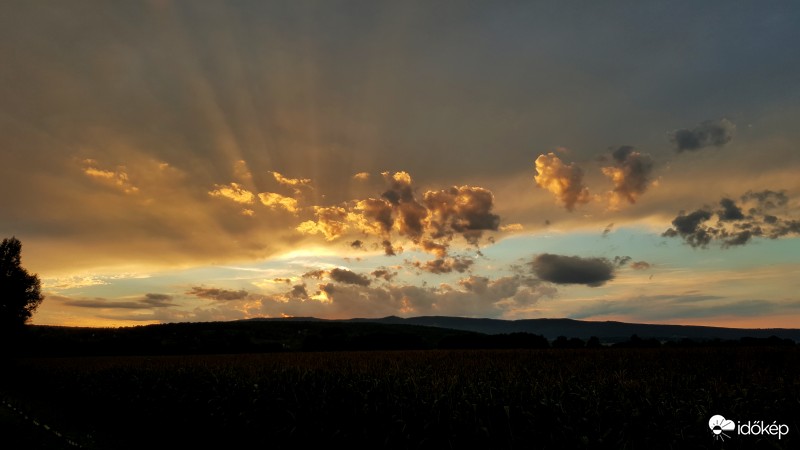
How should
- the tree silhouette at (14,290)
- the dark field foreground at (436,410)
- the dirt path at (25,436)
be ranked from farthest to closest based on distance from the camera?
the tree silhouette at (14,290), the dirt path at (25,436), the dark field foreground at (436,410)

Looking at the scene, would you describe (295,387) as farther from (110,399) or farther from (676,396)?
(110,399)

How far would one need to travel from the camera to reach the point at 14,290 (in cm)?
6975

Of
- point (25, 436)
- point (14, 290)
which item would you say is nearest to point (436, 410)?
point (25, 436)

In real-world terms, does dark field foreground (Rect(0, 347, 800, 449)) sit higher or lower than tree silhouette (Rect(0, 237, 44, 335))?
lower

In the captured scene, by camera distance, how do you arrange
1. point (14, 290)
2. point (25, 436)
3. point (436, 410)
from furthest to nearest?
point (14, 290)
point (25, 436)
point (436, 410)

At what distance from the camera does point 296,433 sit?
454 inches

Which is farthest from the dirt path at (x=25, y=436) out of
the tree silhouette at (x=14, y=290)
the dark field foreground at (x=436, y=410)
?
the tree silhouette at (x=14, y=290)

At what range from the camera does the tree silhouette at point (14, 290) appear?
65438 millimetres

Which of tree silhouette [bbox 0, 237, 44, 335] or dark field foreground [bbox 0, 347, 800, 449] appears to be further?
tree silhouette [bbox 0, 237, 44, 335]

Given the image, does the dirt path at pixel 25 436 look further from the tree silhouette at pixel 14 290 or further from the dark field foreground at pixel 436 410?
the tree silhouette at pixel 14 290

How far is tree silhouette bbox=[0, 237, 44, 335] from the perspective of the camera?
65.4m

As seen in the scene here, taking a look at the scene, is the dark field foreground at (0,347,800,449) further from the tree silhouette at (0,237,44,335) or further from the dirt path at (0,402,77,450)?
the tree silhouette at (0,237,44,335)

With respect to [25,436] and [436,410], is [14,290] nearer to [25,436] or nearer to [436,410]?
[25,436]

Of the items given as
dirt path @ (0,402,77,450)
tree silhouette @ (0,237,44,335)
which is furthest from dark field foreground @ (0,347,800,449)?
tree silhouette @ (0,237,44,335)
